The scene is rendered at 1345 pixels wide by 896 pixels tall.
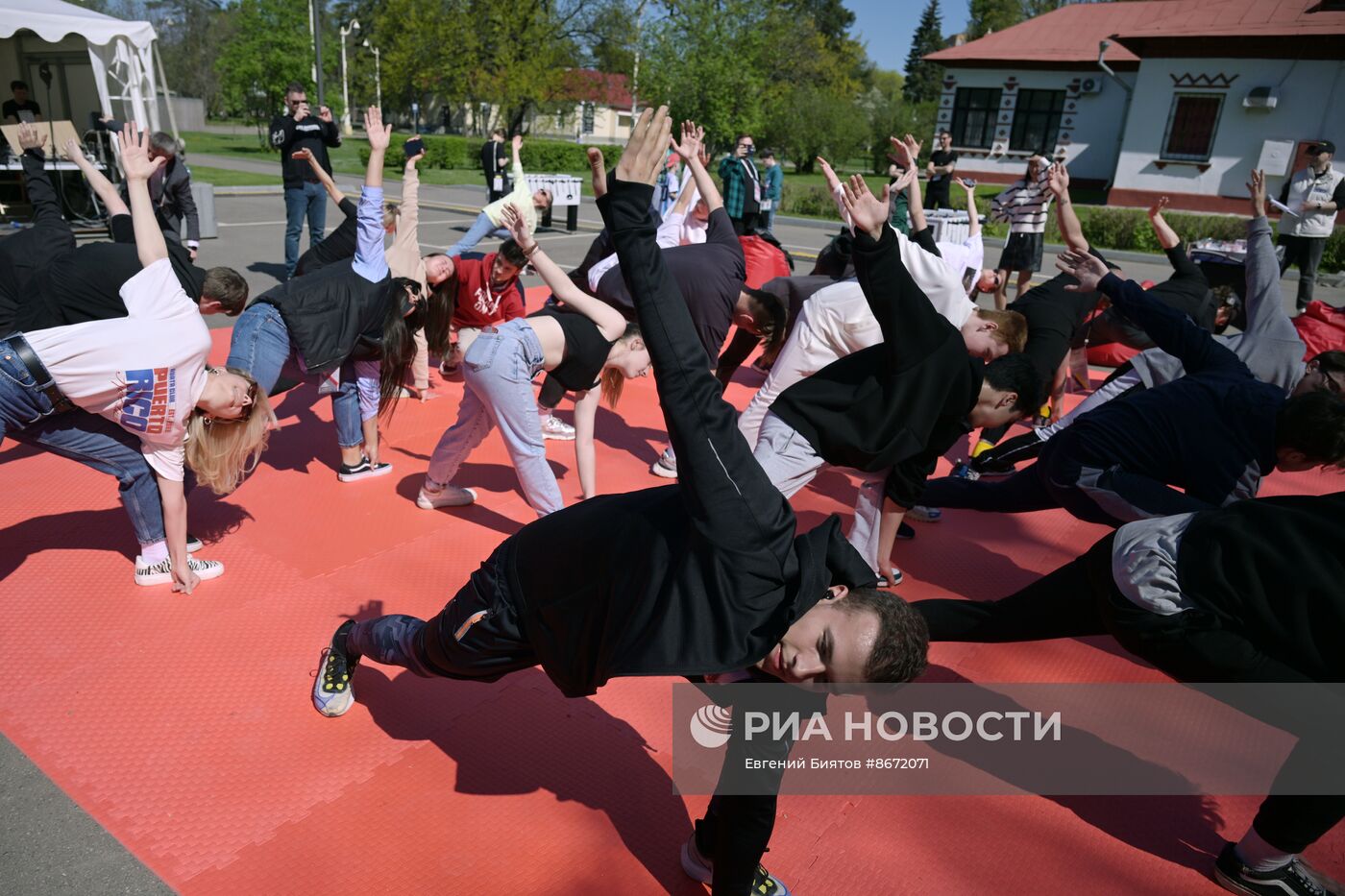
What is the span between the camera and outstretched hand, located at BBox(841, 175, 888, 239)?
8.65 feet

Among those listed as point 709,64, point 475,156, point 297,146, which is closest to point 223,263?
point 297,146

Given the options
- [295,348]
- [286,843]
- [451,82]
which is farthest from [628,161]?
[451,82]

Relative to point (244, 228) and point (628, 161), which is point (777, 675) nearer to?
point (628, 161)

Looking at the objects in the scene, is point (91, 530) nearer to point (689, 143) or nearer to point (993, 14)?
point (689, 143)

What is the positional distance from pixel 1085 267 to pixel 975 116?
1132 inches

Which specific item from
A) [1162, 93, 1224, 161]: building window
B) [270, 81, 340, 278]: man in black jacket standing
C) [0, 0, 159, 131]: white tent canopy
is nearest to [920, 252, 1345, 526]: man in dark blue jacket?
[270, 81, 340, 278]: man in black jacket standing

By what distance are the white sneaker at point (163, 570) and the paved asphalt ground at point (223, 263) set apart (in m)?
1.00

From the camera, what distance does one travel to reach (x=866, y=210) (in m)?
2.65

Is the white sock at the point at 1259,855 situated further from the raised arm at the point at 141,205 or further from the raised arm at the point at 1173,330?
the raised arm at the point at 141,205

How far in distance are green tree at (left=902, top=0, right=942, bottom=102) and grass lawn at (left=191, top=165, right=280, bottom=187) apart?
44461 mm

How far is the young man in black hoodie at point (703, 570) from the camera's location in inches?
67.1

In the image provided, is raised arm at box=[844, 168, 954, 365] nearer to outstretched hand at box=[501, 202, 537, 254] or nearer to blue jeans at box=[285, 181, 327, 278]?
outstretched hand at box=[501, 202, 537, 254]

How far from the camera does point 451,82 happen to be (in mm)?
31188

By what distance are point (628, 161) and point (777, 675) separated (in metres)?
1.10
